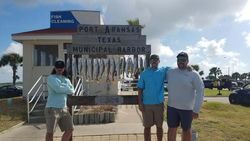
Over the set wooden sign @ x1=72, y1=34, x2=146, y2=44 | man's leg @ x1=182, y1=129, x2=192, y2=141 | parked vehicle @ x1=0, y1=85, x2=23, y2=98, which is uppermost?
wooden sign @ x1=72, y1=34, x2=146, y2=44

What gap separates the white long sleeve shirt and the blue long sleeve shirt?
182 centimetres

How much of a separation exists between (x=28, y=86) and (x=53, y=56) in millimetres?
1772

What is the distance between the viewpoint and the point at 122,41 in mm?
9609

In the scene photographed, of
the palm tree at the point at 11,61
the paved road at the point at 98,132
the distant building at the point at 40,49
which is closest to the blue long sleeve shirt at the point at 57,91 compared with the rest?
the paved road at the point at 98,132

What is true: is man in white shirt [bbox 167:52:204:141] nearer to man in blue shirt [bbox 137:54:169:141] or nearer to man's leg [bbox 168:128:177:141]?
man's leg [bbox 168:128:177:141]

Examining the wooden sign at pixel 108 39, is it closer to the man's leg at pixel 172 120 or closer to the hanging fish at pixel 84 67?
the hanging fish at pixel 84 67

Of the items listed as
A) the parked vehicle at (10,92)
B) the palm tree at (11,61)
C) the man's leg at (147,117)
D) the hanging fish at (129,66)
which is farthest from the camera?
the palm tree at (11,61)

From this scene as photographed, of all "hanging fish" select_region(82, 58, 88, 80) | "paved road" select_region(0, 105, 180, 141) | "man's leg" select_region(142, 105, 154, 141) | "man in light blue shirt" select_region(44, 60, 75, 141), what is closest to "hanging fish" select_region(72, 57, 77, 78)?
"hanging fish" select_region(82, 58, 88, 80)

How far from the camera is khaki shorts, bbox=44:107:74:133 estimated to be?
7.93 metres

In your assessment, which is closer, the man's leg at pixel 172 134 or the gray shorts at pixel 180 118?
the gray shorts at pixel 180 118

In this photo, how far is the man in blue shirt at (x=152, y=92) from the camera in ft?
26.5

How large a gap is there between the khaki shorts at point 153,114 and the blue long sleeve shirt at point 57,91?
1.41 meters

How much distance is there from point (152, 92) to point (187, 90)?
2.48 ft

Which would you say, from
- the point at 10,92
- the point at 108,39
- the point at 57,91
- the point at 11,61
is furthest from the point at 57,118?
the point at 11,61
